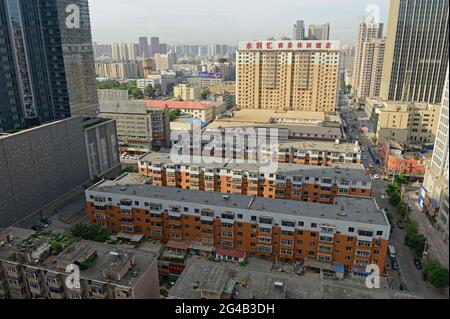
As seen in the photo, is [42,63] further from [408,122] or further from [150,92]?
[150,92]

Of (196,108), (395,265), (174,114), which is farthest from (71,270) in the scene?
(196,108)

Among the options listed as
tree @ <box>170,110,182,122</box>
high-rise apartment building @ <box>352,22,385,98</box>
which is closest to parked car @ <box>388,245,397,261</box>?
tree @ <box>170,110,182,122</box>

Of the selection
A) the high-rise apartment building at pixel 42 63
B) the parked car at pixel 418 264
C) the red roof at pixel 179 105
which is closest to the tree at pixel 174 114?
the red roof at pixel 179 105

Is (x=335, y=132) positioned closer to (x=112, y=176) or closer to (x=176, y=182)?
(x=176, y=182)

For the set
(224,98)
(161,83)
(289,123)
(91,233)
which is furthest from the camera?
(161,83)

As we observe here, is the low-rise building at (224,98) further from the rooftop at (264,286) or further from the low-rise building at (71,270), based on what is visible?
the rooftop at (264,286)
